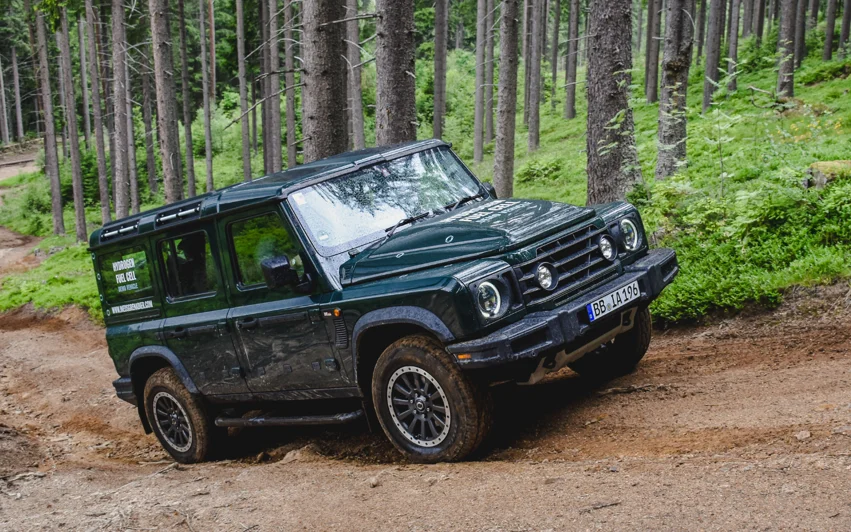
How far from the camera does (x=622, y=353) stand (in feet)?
21.9

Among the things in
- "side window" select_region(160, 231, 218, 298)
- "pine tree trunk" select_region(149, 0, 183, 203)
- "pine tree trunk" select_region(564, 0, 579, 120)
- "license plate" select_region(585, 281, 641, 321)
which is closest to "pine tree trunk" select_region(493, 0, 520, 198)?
"pine tree trunk" select_region(149, 0, 183, 203)

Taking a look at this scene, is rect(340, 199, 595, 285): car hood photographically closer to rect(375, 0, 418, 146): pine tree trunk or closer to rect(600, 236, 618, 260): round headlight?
rect(600, 236, 618, 260): round headlight

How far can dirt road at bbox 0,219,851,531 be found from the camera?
3.80 m

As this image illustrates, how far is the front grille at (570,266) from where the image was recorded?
5102mm

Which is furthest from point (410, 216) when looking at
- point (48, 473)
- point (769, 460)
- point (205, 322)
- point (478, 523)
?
point (48, 473)

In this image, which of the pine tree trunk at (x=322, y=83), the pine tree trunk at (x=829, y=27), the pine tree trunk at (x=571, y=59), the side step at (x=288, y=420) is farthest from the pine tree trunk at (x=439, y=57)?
the side step at (x=288, y=420)

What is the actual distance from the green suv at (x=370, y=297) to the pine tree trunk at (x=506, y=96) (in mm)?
9896

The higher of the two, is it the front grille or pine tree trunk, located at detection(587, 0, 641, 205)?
pine tree trunk, located at detection(587, 0, 641, 205)

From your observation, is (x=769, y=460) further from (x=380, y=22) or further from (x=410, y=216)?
(x=380, y=22)

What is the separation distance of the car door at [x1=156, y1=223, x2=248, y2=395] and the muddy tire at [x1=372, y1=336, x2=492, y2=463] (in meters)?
1.77

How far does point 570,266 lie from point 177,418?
4405 mm

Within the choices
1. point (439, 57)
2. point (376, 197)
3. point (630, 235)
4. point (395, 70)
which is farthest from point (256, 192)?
point (439, 57)

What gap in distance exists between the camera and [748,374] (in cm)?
600

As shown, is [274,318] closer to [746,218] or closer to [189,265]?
[189,265]
